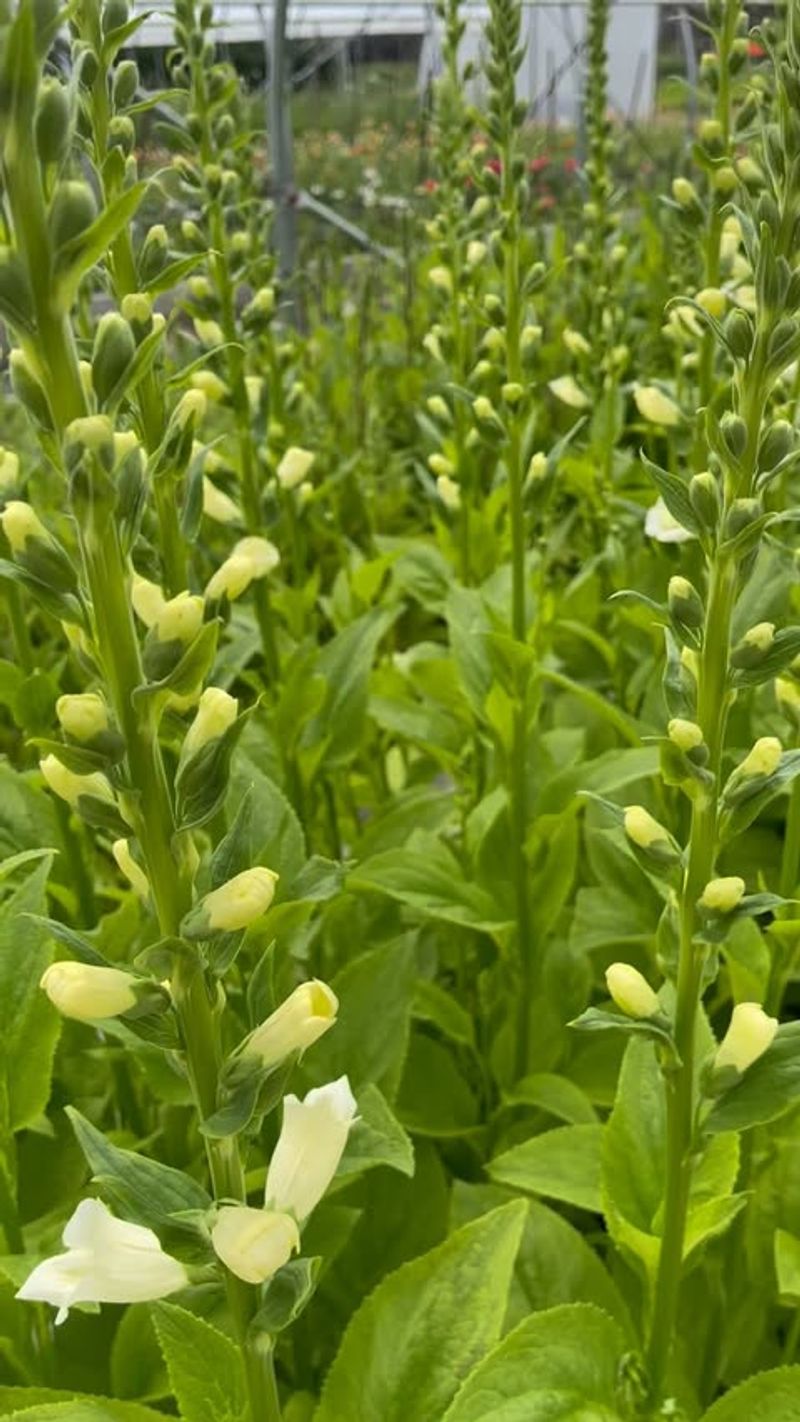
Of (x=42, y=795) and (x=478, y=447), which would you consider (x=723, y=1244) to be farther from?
(x=478, y=447)

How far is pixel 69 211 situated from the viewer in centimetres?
75

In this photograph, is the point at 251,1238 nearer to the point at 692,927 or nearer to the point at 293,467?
the point at 692,927

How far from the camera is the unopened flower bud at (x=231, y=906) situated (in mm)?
904

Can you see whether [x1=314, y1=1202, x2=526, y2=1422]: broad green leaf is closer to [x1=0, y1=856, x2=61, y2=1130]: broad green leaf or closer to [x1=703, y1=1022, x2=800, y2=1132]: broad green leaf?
[x1=703, y1=1022, x2=800, y2=1132]: broad green leaf

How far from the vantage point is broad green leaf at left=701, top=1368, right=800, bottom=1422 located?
1324mm

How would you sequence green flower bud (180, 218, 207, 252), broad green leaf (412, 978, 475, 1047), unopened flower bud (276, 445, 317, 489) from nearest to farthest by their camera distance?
green flower bud (180, 218, 207, 252)
broad green leaf (412, 978, 475, 1047)
unopened flower bud (276, 445, 317, 489)

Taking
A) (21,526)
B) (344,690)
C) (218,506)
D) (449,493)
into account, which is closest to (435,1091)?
(344,690)

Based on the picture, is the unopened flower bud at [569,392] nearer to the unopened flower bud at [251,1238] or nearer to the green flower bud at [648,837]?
the green flower bud at [648,837]

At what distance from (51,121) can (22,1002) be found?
1.07 meters

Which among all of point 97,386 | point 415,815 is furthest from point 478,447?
point 97,386

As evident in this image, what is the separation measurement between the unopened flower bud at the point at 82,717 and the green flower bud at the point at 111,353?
19 centimetres

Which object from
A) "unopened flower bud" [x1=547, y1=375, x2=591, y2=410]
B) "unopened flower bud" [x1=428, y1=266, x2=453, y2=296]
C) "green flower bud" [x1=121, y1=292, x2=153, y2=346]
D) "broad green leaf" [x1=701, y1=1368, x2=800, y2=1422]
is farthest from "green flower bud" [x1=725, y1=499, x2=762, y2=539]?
"unopened flower bud" [x1=547, y1=375, x2=591, y2=410]

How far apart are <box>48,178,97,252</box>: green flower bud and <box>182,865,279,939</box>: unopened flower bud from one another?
410mm

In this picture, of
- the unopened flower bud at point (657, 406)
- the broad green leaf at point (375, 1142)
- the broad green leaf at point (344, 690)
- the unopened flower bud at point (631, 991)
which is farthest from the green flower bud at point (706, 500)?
the broad green leaf at point (344, 690)
